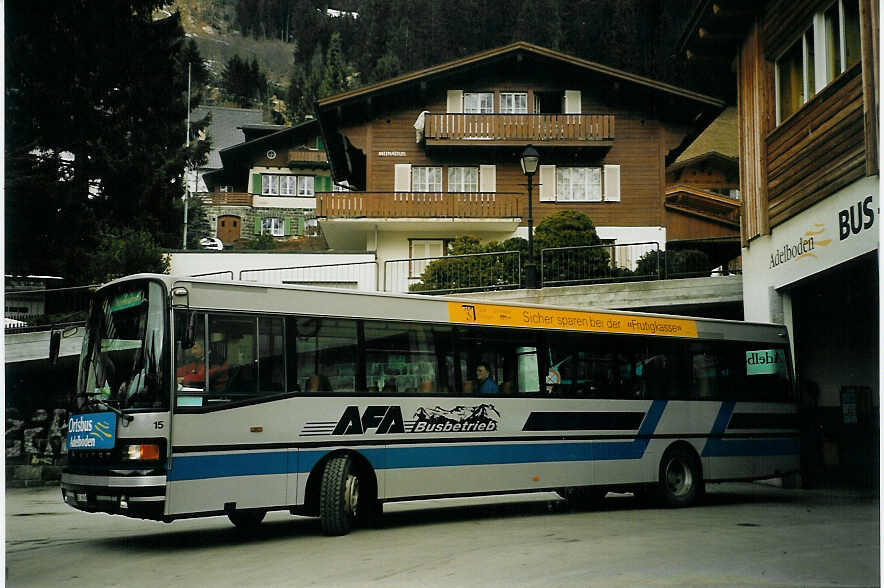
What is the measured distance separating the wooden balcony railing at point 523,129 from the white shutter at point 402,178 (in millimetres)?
1894

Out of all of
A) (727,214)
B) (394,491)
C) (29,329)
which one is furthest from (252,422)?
(727,214)

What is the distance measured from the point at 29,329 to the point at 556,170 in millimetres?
23762

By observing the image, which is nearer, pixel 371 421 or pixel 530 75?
pixel 371 421

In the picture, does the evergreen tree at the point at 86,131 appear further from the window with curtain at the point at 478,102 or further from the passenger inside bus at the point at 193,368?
the window with curtain at the point at 478,102

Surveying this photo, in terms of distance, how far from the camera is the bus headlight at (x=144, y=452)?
10.6 meters

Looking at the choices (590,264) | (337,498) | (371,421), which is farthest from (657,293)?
(337,498)

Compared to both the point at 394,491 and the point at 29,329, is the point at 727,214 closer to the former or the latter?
the point at 29,329

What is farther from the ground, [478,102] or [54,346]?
[478,102]

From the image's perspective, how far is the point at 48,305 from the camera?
93.8 feet

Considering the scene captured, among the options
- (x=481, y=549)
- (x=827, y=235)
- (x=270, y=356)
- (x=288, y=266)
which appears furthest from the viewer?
(x=288, y=266)

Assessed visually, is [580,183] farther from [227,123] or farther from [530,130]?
[227,123]

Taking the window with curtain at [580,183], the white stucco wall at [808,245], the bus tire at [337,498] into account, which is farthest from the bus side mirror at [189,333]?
the window with curtain at [580,183]

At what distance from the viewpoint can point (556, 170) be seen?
4353cm

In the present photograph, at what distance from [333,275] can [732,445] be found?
2247cm
